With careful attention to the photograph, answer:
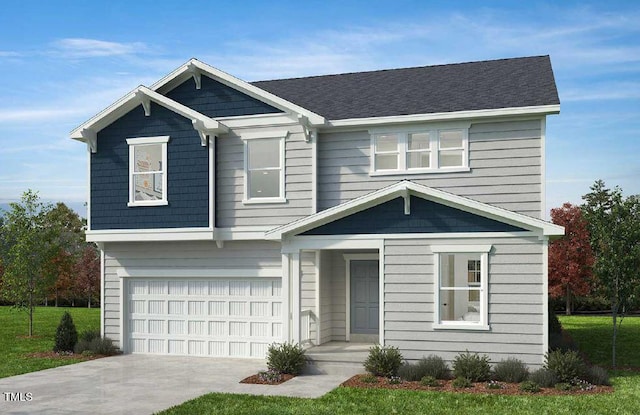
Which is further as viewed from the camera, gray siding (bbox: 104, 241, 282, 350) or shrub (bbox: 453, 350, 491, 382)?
gray siding (bbox: 104, 241, 282, 350)

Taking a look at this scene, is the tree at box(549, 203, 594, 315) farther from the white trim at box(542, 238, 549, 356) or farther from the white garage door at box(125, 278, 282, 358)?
the white trim at box(542, 238, 549, 356)

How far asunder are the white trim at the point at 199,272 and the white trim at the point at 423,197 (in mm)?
1934

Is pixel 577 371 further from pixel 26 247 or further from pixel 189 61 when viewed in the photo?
pixel 26 247

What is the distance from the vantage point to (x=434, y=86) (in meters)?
19.5

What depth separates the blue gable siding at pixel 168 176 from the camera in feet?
60.7

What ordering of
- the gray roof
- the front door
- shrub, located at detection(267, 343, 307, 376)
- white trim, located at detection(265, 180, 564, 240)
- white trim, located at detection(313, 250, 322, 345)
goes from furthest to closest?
1. the front door
2. white trim, located at detection(313, 250, 322, 345)
3. the gray roof
4. shrub, located at detection(267, 343, 307, 376)
5. white trim, located at detection(265, 180, 564, 240)

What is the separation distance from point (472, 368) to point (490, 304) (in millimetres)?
1467

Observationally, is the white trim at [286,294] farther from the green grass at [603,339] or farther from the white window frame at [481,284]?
the green grass at [603,339]

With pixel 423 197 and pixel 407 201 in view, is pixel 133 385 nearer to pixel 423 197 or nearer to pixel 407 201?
pixel 407 201

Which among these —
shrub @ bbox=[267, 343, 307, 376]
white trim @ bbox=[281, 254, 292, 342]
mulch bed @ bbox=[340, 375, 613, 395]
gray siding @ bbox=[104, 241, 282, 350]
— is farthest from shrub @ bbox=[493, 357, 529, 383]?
gray siding @ bbox=[104, 241, 282, 350]

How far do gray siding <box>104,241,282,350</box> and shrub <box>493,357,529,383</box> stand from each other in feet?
20.9

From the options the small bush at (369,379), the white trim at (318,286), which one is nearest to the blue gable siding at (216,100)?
the white trim at (318,286)

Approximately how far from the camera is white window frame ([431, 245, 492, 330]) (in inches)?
591

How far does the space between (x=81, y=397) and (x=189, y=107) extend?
8671 mm
